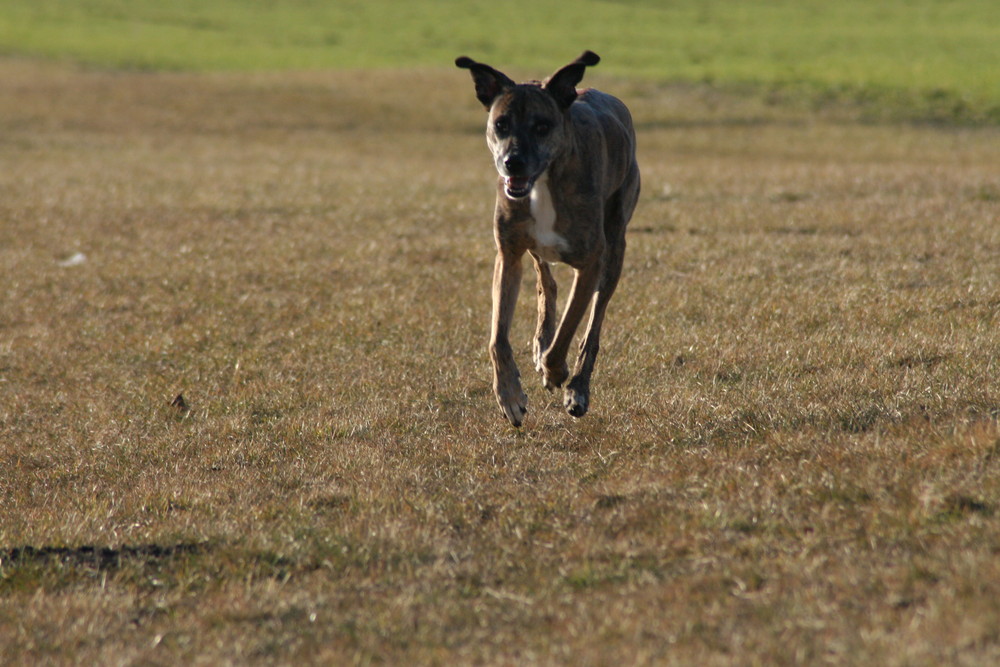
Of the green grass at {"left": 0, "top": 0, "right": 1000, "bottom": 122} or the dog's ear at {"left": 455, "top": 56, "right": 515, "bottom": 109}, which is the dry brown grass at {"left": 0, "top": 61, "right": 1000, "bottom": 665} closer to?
the dog's ear at {"left": 455, "top": 56, "right": 515, "bottom": 109}

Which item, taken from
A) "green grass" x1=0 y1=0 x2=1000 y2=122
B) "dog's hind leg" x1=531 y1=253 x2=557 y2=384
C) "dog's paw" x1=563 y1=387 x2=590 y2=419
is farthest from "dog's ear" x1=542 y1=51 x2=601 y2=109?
"green grass" x1=0 y1=0 x2=1000 y2=122

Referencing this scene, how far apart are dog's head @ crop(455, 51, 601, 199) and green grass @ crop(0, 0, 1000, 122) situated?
1040 inches

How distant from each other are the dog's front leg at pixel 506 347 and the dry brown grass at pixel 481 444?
0.20m

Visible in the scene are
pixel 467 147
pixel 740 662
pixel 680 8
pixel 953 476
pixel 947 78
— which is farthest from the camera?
pixel 680 8

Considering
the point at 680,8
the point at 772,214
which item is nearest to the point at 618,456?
the point at 772,214

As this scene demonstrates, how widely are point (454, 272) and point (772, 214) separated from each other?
14.5 feet

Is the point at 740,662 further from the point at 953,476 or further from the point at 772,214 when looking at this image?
the point at 772,214

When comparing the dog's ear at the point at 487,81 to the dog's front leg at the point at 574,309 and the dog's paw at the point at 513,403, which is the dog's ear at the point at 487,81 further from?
the dog's paw at the point at 513,403

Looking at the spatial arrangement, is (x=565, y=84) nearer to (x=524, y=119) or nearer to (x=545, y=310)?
(x=524, y=119)

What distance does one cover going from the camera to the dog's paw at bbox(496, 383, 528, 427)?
22.6 feet

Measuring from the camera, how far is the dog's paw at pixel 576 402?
6.93 m

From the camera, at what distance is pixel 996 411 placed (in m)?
6.02

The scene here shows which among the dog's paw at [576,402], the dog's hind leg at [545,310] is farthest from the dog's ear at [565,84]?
the dog's paw at [576,402]

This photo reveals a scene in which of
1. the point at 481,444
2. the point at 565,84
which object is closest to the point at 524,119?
the point at 565,84
